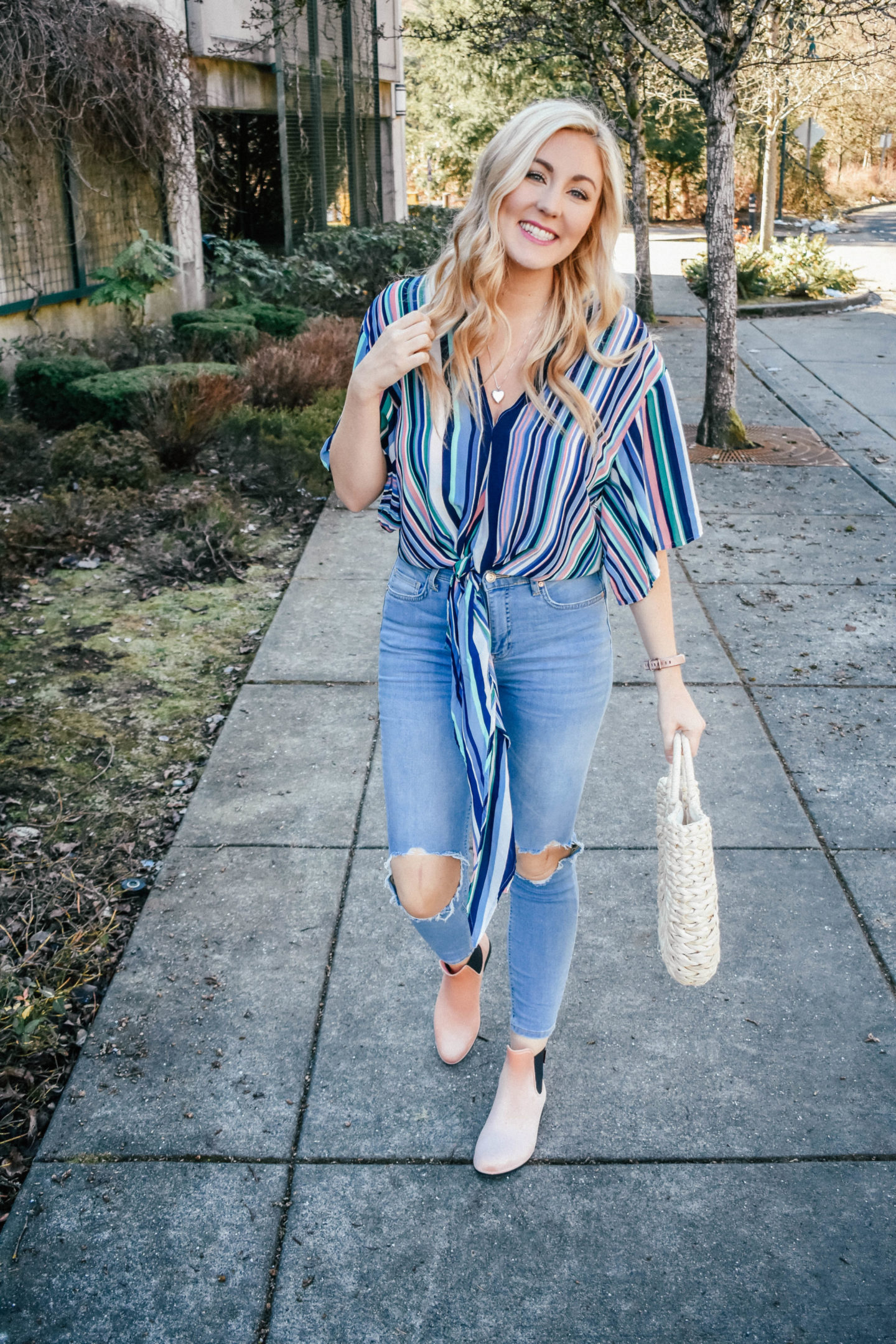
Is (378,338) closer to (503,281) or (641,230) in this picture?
(503,281)

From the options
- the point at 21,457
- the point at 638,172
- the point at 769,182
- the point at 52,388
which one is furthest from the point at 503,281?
the point at 769,182

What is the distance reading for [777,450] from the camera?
28.4 ft

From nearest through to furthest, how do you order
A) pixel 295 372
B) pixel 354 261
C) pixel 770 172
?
pixel 295 372 < pixel 354 261 < pixel 770 172

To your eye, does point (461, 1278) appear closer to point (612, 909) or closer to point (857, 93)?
point (612, 909)

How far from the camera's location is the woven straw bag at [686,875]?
2305 mm

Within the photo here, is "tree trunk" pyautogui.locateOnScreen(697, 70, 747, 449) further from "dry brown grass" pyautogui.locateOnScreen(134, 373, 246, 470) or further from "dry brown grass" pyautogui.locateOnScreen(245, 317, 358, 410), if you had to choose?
"dry brown grass" pyautogui.locateOnScreen(134, 373, 246, 470)

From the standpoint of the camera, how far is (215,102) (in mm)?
13023

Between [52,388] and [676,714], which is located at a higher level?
[52,388]

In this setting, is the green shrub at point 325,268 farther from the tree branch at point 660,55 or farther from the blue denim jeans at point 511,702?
the blue denim jeans at point 511,702

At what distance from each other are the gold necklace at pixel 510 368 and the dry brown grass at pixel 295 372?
6717 mm

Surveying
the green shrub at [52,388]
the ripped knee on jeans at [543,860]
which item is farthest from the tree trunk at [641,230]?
the ripped knee on jeans at [543,860]

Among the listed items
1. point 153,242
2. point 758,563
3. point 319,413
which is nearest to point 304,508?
point 319,413

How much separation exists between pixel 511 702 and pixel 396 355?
0.74m

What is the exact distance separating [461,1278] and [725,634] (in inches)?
148
